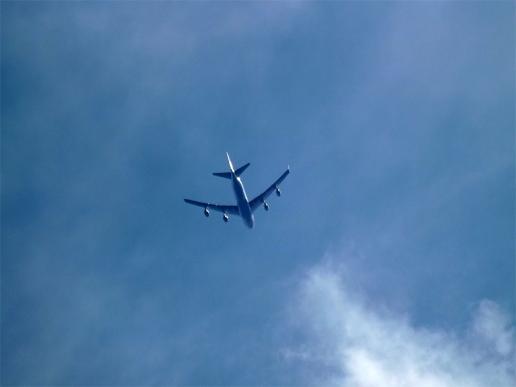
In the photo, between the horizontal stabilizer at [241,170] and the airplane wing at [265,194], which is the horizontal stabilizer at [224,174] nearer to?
the horizontal stabilizer at [241,170]

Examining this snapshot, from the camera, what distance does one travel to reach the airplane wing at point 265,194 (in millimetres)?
103688

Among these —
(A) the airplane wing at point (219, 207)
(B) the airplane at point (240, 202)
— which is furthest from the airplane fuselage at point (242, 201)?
(A) the airplane wing at point (219, 207)

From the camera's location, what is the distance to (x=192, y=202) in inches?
3967

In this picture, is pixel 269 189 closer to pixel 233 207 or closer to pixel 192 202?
pixel 233 207

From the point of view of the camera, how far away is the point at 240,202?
313 feet

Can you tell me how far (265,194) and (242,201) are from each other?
37.1 ft

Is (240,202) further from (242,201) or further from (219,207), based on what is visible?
(219,207)

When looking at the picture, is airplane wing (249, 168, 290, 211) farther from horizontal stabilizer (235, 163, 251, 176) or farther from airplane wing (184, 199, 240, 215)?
horizontal stabilizer (235, 163, 251, 176)

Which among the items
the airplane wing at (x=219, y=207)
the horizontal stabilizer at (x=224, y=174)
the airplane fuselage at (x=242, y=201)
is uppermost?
the airplane wing at (x=219, y=207)

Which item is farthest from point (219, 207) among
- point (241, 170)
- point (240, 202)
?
point (241, 170)

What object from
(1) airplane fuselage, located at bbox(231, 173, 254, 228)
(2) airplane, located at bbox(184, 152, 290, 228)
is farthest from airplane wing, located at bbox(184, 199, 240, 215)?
(1) airplane fuselage, located at bbox(231, 173, 254, 228)

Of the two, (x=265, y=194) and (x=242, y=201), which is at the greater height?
(x=265, y=194)

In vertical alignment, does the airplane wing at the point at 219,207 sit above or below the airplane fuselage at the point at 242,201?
above

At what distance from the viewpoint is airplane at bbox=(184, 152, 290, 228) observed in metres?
92.2
